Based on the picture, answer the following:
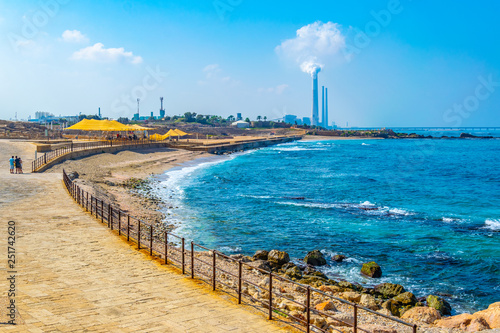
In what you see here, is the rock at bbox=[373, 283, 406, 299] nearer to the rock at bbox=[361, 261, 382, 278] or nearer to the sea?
the sea

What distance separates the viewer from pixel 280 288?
12672 millimetres

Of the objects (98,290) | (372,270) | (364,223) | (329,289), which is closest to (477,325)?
(329,289)

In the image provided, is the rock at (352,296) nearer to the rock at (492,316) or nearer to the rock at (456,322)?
the rock at (456,322)

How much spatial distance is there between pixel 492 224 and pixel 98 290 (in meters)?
23.3

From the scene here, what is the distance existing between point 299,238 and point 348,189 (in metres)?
18.7

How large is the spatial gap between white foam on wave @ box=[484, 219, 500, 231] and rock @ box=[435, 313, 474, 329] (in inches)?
575

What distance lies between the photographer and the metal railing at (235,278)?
7511 mm

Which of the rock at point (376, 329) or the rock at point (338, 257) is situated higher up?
the rock at point (376, 329)

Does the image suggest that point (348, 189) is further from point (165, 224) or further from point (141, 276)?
point (141, 276)

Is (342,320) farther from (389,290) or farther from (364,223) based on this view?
(364,223)

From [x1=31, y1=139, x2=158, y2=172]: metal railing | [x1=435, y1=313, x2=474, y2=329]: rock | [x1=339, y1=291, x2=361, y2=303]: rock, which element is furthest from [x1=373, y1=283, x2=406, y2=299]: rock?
[x1=31, y1=139, x2=158, y2=172]: metal railing

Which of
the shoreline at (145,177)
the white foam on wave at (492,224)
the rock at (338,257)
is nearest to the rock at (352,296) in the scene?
the shoreline at (145,177)

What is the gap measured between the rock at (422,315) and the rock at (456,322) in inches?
13.8

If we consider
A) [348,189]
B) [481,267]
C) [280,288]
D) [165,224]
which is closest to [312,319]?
[280,288]
